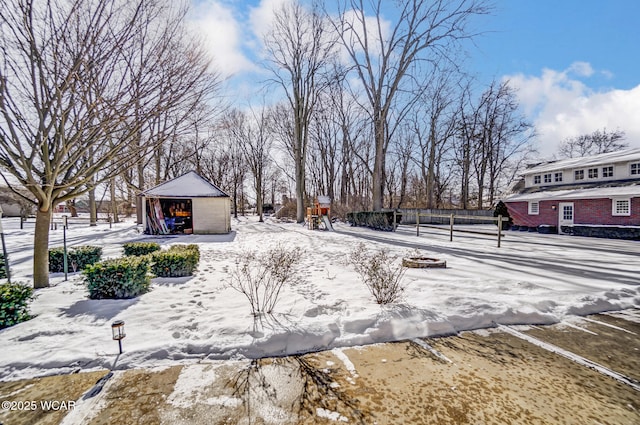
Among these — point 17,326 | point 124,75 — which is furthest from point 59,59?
point 17,326

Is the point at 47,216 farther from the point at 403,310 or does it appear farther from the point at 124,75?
the point at 403,310

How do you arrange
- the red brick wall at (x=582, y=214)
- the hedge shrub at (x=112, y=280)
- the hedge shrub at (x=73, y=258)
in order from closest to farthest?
the hedge shrub at (x=112, y=280)
the hedge shrub at (x=73, y=258)
the red brick wall at (x=582, y=214)

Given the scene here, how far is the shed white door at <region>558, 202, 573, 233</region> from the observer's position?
16.6 m

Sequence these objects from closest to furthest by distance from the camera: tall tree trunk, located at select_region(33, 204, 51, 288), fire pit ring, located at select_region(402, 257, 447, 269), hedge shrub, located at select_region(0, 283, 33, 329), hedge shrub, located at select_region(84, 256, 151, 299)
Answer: hedge shrub, located at select_region(0, 283, 33, 329)
hedge shrub, located at select_region(84, 256, 151, 299)
tall tree trunk, located at select_region(33, 204, 51, 288)
fire pit ring, located at select_region(402, 257, 447, 269)

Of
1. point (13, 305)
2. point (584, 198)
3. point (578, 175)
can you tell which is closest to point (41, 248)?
point (13, 305)

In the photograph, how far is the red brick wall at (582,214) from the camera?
14.0m

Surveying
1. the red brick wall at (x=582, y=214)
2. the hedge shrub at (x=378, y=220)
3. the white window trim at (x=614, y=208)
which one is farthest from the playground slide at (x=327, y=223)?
the white window trim at (x=614, y=208)

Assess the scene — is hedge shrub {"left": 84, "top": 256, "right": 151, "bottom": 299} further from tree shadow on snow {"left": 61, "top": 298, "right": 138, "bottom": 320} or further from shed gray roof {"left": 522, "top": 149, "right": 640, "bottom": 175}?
shed gray roof {"left": 522, "top": 149, "right": 640, "bottom": 175}

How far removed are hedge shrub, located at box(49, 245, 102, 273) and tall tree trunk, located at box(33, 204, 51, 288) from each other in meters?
1.44

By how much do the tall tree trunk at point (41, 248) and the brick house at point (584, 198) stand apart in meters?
22.7

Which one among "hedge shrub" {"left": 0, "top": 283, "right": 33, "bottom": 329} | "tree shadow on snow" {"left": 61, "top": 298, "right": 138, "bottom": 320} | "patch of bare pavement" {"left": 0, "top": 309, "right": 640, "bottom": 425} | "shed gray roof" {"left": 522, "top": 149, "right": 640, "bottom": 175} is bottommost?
"patch of bare pavement" {"left": 0, "top": 309, "right": 640, "bottom": 425}

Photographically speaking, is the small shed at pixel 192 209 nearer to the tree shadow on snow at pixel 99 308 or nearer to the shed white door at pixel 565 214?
the tree shadow on snow at pixel 99 308

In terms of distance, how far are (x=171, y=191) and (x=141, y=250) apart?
868cm

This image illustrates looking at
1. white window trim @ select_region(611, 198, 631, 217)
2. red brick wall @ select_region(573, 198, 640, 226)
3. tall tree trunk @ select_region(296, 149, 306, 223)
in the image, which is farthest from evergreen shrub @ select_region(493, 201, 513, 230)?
tall tree trunk @ select_region(296, 149, 306, 223)
